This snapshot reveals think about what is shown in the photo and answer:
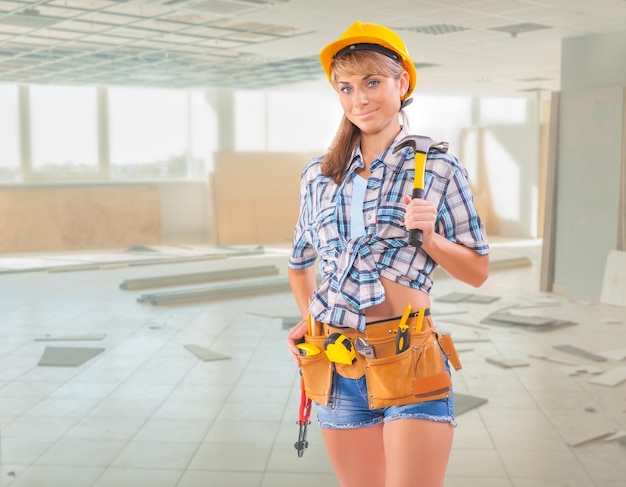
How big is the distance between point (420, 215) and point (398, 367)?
1.26 ft

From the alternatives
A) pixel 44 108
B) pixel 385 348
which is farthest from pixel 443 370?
pixel 44 108

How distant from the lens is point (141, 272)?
42.1 ft

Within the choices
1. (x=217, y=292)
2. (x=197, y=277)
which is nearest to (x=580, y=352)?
(x=217, y=292)

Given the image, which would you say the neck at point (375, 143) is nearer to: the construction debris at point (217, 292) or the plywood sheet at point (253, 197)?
the construction debris at point (217, 292)

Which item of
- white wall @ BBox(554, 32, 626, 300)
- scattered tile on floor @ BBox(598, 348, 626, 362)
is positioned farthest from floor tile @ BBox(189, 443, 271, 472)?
white wall @ BBox(554, 32, 626, 300)

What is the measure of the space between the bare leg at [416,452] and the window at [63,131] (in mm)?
16823

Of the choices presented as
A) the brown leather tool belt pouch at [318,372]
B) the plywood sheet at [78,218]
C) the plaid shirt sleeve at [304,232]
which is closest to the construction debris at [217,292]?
the plywood sheet at [78,218]

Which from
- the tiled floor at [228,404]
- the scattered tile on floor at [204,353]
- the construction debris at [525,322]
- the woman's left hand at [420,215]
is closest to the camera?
the woman's left hand at [420,215]

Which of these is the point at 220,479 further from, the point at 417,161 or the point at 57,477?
the point at 417,161

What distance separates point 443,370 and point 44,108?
16.9 metres

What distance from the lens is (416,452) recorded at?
6.35 feet

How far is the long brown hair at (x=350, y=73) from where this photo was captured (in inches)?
79.6

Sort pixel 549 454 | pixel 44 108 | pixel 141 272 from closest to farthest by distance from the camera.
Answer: pixel 549 454
pixel 141 272
pixel 44 108

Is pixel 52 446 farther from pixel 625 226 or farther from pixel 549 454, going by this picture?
pixel 625 226
